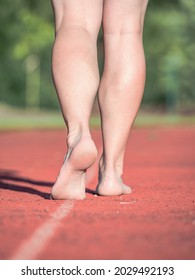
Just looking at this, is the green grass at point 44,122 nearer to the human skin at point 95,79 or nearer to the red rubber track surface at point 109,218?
the red rubber track surface at point 109,218

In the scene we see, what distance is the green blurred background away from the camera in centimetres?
2445

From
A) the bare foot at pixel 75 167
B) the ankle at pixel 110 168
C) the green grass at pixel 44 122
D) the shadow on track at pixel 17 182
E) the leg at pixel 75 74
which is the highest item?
the leg at pixel 75 74

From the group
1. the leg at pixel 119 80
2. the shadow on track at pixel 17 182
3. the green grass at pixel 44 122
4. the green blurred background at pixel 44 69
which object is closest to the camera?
the leg at pixel 119 80

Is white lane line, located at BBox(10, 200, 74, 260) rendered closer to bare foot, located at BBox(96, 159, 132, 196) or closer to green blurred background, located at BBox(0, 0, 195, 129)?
bare foot, located at BBox(96, 159, 132, 196)

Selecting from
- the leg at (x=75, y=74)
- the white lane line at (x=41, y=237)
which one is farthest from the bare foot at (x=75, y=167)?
the white lane line at (x=41, y=237)

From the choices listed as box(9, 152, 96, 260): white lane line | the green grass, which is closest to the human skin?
box(9, 152, 96, 260): white lane line

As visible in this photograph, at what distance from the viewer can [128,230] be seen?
2443mm

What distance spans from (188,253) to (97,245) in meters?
0.26

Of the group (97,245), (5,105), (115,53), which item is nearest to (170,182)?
(115,53)

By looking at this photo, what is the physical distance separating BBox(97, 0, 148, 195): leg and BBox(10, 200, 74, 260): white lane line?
1.65 feet

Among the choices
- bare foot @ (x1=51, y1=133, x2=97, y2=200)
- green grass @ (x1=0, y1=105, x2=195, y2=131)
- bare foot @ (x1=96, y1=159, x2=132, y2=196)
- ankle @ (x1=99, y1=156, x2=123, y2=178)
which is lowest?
green grass @ (x1=0, y1=105, x2=195, y2=131)

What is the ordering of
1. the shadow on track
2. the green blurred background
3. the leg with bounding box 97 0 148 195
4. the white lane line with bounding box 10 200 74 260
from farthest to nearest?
the green blurred background < the shadow on track < the leg with bounding box 97 0 148 195 < the white lane line with bounding box 10 200 74 260

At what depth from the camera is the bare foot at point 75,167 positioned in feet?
9.93

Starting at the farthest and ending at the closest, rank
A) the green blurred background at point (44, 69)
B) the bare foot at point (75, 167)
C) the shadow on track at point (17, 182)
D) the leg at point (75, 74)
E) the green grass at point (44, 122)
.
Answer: the green blurred background at point (44, 69), the green grass at point (44, 122), the shadow on track at point (17, 182), the leg at point (75, 74), the bare foot at point (75, 167)
